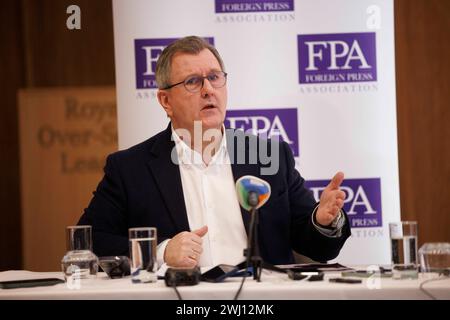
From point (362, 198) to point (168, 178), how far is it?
1.45m

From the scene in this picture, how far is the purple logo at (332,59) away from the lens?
4.06 meters

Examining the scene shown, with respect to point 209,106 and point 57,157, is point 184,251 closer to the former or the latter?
point 209,106

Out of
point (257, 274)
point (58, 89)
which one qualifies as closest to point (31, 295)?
point (257, 274)

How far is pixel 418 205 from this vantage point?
467 centimetres

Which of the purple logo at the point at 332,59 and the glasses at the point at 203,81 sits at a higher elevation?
the purple logo at the point at 332,59

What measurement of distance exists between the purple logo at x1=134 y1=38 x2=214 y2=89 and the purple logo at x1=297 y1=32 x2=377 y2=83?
1.93ft

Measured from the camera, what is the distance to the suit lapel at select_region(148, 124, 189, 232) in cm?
305

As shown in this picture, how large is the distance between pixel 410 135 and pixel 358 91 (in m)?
0.80

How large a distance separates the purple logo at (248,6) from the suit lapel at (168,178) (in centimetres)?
115

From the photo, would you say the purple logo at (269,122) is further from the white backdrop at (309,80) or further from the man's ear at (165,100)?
the man's ear at (165,100)

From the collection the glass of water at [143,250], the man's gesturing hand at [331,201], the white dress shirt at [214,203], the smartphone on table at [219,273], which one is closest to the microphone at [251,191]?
the smartphone on table at [219,273]

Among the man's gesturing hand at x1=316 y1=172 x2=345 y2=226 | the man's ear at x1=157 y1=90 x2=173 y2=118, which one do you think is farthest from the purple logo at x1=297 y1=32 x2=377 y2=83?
the man's gesturing hand at x1=316 y1=172 x2=345 y2=226

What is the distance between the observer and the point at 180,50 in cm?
322

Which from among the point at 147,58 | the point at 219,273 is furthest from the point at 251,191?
the point at 147,58
